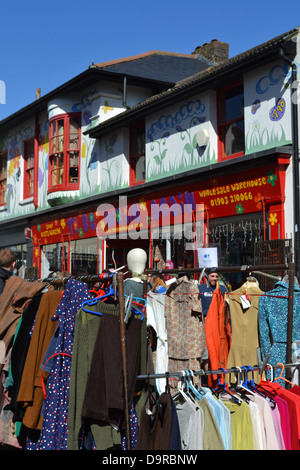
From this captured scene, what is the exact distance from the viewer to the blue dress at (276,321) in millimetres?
5453

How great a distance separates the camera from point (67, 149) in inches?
659

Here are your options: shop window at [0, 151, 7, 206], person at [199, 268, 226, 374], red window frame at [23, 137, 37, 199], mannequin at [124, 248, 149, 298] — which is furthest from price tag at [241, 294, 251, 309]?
shop window at [0, 151, 7, 206]

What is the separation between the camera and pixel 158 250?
1268 cm

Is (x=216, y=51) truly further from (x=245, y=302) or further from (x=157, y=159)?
(x=245, y=302)

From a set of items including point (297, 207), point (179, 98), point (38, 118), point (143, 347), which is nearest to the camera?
point (143, 347)

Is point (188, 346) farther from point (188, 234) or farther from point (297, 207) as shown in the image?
point (188, 234)

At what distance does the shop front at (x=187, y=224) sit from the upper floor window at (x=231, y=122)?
28.5 inches

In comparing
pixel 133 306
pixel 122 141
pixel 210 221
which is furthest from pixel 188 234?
pixel 133 306

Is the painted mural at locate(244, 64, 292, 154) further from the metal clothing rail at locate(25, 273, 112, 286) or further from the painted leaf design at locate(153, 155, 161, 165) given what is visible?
the metal clothing rail at locate(25, 273, 112, 286)

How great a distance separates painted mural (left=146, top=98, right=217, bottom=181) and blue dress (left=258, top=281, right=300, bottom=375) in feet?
20.1

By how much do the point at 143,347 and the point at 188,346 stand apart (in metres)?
1.69

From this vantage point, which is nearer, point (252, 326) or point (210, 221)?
point (252, 326)

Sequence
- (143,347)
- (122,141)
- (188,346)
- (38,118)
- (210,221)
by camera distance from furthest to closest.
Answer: (38,118)
(122,141)
(210,221)
(188,346)
(143,347)

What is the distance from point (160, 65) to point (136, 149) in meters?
4.84
